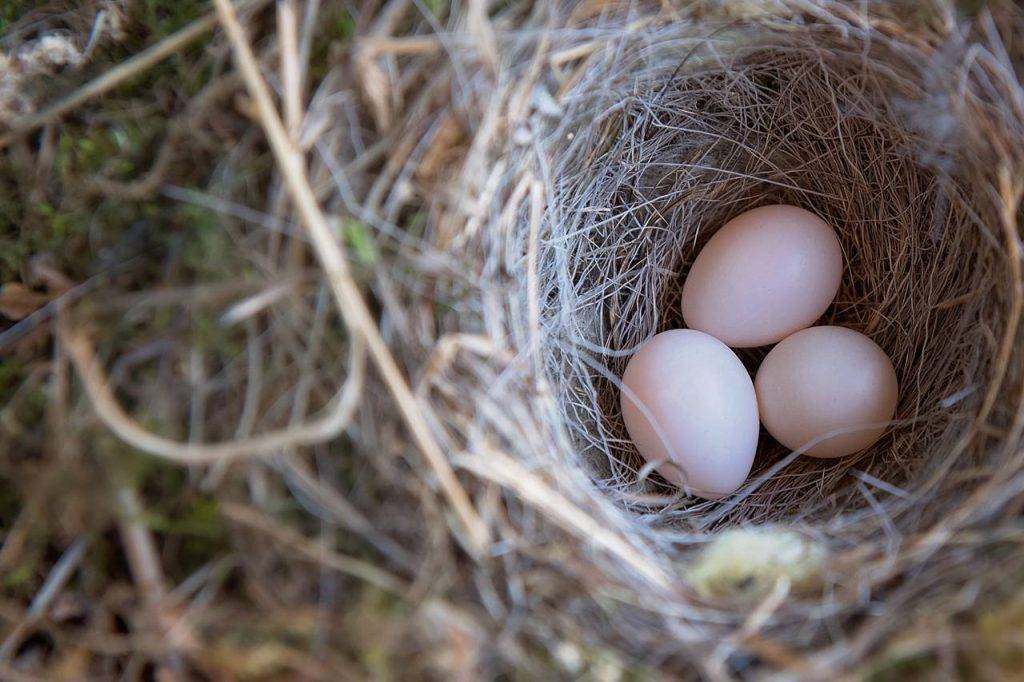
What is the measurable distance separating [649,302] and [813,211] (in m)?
0.33

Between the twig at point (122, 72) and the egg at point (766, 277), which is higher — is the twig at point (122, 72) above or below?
above

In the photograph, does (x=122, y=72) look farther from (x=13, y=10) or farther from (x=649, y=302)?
(x=649, y=302)

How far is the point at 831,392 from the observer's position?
3.77 ft

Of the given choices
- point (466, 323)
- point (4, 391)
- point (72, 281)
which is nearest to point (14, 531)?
point (4, 391)

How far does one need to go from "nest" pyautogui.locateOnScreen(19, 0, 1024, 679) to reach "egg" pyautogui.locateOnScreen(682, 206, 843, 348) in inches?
3.0

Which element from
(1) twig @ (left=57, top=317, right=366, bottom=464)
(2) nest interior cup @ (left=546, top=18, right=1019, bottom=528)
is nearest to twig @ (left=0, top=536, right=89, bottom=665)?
(1) twig @ (left=57, top=317, right=366, bottom=464)

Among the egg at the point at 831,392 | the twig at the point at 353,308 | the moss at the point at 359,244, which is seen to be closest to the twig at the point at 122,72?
the twig at the point at 353,308

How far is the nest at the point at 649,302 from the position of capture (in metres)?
0.76

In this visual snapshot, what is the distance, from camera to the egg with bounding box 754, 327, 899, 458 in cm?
114

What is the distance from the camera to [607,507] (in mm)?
988

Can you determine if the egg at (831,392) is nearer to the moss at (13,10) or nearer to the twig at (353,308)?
the twig at (353,308)

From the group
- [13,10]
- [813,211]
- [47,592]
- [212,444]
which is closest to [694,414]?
[813,211]

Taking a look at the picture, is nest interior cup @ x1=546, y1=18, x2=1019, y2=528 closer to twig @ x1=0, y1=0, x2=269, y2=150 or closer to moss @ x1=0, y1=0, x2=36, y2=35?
twig @ x1=0, y1=0, x2=269, y2=150

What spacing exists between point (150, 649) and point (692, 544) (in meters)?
0.67
